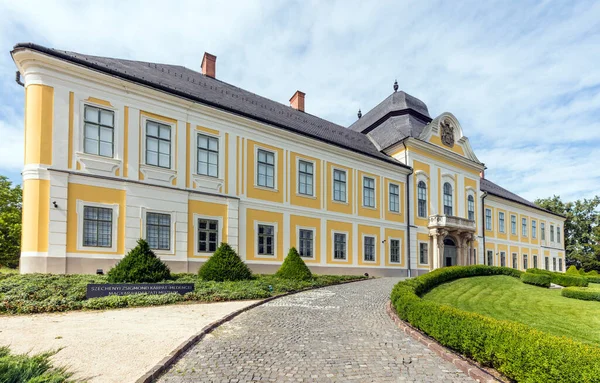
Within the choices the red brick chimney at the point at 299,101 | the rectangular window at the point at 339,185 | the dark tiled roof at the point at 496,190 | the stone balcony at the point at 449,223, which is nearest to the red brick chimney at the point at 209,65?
the red brick chimney at the point at 299,101

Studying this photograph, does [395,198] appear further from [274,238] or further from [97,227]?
[97,227]

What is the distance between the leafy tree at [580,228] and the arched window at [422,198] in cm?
4192

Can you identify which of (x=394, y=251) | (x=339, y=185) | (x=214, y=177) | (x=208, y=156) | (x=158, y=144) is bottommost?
(x=394, y=251)

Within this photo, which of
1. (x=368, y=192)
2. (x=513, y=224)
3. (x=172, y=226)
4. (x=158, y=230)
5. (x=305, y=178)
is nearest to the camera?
(x=158, y=230)

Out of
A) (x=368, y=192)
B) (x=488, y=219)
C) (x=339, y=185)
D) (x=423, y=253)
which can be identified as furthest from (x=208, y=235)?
(x=488, y=219)

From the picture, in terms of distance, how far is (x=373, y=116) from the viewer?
3712 cm

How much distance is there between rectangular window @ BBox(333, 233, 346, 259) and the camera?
2444 centimetres

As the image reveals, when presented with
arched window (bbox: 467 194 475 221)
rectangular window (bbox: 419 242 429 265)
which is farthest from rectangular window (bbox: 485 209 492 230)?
rectangular window (bbox: 419 242 429 265)

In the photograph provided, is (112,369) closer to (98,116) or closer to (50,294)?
(50,294)

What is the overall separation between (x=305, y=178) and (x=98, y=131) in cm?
1155

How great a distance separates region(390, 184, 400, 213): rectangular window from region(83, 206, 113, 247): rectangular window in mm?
18964

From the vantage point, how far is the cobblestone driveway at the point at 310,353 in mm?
5676

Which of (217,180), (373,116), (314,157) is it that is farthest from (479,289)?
(373,116)

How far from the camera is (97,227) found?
1580cm
